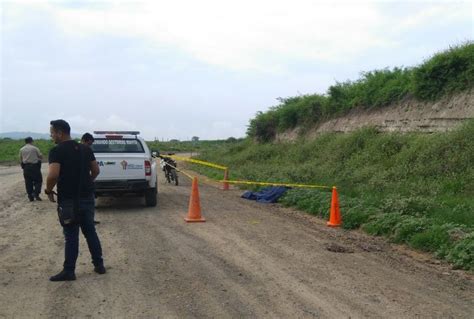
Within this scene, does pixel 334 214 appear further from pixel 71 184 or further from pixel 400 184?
pixel 71 184

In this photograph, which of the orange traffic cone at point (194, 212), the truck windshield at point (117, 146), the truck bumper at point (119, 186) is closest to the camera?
the orange traffic cone at point (194, 212)

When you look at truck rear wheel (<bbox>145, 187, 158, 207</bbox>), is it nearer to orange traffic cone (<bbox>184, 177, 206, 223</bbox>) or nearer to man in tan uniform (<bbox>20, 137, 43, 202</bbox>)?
orange traffic cone (<bbox>184, 177, 206, 223</bbox>)

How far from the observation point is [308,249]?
8344mm

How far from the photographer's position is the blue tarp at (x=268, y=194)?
14477mm

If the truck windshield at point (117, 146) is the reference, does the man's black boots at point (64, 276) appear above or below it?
below

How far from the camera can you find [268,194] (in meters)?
14.7

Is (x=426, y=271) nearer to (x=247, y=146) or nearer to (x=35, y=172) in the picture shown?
(x=35, y=172)

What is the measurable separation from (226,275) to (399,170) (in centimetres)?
831

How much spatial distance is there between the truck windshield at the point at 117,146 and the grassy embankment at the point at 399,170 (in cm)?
443

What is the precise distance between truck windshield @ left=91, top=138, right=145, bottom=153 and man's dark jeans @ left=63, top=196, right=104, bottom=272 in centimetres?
692

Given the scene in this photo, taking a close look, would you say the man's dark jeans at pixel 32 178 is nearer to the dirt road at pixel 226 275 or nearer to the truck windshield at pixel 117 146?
the truck windshield at pixel 117 146

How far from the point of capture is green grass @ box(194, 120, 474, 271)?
8.55m

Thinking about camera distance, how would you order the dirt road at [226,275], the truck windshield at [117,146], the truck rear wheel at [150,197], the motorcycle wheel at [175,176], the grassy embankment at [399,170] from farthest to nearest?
the motorcycle wheel at [175,176], the truck windshield at [117,146], the truck rear wheel at [150,197], the grassy embankment at [399,170], the dirt road at [226,275]

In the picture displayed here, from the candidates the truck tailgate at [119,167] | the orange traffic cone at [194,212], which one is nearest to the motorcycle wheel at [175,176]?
the truck tailgate at [119,167]
